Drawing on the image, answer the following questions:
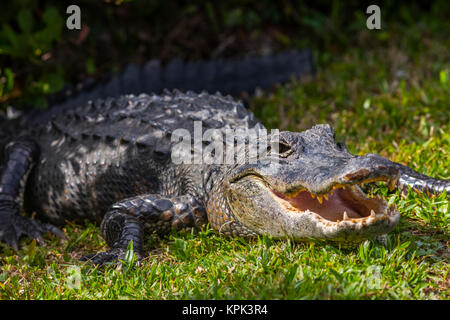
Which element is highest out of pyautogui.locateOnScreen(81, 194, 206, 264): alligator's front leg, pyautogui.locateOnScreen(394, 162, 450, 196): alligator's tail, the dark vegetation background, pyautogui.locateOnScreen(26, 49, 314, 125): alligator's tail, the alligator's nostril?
the dark vegetation background

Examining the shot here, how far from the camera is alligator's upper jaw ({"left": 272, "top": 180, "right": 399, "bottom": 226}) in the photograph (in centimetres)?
283

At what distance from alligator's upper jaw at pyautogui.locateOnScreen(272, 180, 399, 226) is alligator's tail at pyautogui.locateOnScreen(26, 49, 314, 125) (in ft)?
10.1

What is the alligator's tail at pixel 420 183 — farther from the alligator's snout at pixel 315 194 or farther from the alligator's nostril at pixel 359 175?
the alligator's nostril at pixel 359 175

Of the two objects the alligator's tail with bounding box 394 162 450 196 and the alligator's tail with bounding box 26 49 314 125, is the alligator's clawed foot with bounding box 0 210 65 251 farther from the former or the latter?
the alligator's tail with bounding box 394 162 450 196

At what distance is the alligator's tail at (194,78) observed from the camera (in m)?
5.73

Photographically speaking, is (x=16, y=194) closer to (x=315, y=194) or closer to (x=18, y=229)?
(x=18, y=229)

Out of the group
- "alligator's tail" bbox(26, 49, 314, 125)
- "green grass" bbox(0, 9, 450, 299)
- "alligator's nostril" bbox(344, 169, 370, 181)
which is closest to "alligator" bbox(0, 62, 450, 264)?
"alligator's nostril" bbox(344, 169, 370, 181)

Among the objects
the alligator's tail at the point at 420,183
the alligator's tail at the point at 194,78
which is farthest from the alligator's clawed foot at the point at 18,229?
the alligator's tail at the point at 420,183

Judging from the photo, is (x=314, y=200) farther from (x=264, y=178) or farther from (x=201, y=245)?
(x=201, y=245)

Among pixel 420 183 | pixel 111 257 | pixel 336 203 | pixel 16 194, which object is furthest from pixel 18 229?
pixel 420 183

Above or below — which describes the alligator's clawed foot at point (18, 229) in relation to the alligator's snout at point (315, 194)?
below

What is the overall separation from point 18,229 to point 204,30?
4.76 metres

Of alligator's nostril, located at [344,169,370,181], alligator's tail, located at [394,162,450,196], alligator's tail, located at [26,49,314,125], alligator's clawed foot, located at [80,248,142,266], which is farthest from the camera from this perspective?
alligator's tail, located at [26,49,314,125]

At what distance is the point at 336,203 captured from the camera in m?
3.05
